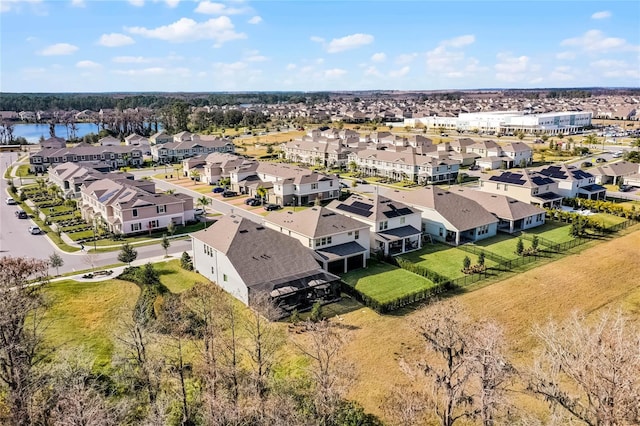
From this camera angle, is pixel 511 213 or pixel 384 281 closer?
pixel 384 281

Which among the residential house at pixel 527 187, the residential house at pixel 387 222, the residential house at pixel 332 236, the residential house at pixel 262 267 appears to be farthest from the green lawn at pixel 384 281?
the residential house at pixel 527 187

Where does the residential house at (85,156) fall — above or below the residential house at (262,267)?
above

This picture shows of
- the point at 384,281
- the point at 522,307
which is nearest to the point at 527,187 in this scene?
the point at 522,307

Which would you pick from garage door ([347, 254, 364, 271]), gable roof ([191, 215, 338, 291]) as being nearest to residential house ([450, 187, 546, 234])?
garage door ([347, 254, 364, 271])

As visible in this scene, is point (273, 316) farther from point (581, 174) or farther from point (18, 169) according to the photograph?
point (18, 169)

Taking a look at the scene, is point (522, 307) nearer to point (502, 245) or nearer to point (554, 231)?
point (502, 245)

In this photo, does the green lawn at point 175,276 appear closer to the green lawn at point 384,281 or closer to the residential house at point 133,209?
the residential house at point 133,209

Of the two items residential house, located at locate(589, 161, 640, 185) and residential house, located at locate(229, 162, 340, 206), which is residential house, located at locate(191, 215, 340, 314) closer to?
residential house, located at locate(229, 162, 340, 206)
